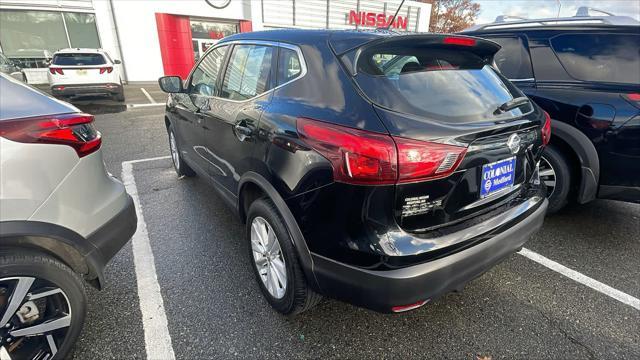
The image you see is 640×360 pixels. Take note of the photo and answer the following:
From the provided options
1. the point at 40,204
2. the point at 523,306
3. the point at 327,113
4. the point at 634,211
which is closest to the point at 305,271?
the point at 327,113

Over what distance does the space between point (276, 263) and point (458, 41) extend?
171cm

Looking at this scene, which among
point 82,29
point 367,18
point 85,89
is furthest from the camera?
A: point 367,18

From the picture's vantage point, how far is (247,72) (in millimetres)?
2568

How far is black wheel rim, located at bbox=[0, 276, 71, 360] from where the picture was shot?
1.58 m

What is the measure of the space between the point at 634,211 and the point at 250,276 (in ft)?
13.6

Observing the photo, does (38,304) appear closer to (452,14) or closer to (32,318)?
(32,318)

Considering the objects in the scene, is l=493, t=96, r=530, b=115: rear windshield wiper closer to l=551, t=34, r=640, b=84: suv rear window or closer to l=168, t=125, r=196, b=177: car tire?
l=551, t=34, r=640, b=84: suv rear window

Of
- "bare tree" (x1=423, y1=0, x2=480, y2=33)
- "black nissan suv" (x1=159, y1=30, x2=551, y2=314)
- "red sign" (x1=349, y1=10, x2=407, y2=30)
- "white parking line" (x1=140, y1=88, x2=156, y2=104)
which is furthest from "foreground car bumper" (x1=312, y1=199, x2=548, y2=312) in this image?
"bare tree" (x1=423, y1=0, x2=480, y2=33)

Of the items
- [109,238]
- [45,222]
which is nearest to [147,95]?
[109,238]

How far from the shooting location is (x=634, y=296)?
2469 mm

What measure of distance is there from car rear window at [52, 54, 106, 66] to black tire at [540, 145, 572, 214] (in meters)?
11.6

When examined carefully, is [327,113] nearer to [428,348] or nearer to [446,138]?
[446,138]

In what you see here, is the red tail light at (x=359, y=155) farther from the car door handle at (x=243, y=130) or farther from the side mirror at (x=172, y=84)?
the side mirror at (x=172, y=84)

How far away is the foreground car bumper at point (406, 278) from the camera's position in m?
1.57
